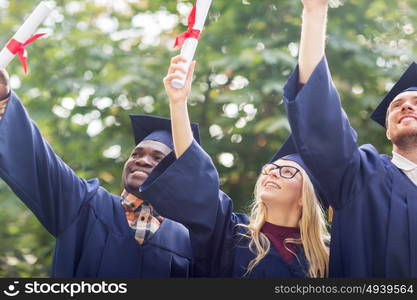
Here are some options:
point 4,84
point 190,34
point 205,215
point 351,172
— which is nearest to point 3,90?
point 4,84

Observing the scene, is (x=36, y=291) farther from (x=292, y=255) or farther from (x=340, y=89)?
(x=340, y=89)

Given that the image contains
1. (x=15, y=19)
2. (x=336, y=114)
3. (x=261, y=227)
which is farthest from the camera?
(x=15, y=19)

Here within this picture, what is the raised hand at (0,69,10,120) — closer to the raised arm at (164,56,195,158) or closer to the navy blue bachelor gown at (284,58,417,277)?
the raised arm at (164,56,195,158)

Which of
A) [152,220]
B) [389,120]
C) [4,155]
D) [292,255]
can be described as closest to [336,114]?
[389,120]

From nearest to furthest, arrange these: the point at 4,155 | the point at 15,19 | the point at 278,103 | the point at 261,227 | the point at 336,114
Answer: the point at 336,114 → the point at 4,155 → the point at 261,227 → the point at 278,103 → the point at 15,19

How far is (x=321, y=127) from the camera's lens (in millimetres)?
3785

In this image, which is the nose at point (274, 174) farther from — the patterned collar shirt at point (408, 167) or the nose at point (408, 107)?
the nose at point (408, 107)

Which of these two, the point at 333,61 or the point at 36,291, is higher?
the point at 333,61

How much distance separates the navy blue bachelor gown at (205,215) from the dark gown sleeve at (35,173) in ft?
1.80

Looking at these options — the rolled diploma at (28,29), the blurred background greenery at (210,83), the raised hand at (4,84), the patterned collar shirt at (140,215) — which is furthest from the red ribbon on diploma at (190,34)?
the blurred background greenery at (210,83)

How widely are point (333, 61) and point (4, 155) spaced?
3.63 metres

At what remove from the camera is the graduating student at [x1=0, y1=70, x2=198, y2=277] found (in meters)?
4.20

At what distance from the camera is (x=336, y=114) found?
3812mm

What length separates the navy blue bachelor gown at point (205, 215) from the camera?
410cm
